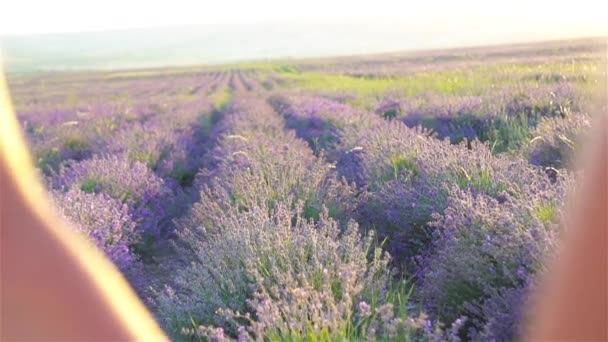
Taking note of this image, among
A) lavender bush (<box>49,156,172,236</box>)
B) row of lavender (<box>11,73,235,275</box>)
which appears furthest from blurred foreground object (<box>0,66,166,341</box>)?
lavender bush (<box>49,156,172,236</box>)

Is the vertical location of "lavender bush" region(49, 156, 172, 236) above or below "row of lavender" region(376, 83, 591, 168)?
below

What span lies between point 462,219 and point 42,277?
9.82 ft

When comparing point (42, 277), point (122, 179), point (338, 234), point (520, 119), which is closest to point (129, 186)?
point (122, 179)

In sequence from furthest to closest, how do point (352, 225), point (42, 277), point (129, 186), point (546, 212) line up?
point (129, 186)
point (352, 225)
point (546, 212)
point (42, 277)

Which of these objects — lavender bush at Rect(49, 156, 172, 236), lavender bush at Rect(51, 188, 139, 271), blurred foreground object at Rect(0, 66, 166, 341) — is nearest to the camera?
blurred foreground object at Rect(0, 66, 166, 341)

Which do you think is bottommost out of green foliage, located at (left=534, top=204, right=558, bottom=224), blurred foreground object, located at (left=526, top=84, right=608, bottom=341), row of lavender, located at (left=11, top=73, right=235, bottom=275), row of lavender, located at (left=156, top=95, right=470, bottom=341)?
row of lavender, located at (left=11, top=73, right=235, bottom=275)

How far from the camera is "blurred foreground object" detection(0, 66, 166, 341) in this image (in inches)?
24.3

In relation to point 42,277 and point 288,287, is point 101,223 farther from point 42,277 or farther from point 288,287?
point 42,277

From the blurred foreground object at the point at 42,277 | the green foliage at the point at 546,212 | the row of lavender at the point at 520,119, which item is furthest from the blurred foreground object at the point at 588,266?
the row of lavender at the point at 520,119

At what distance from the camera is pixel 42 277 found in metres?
0.63

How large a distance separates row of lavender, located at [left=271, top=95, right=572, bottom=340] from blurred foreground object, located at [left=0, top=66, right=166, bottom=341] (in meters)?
1.84

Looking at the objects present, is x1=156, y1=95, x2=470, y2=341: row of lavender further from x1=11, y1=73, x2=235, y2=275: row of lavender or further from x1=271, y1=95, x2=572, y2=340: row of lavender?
x1=11, y1=73, x2=235, y2=275: row of lavender

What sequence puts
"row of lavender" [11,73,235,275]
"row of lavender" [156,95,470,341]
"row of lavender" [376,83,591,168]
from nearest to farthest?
"row of lavender" [156,95,470,341], "row of lavender" [11,73,235,275], "row of lavender" [376,83,591,168]

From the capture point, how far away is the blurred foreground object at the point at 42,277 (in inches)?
24.3
